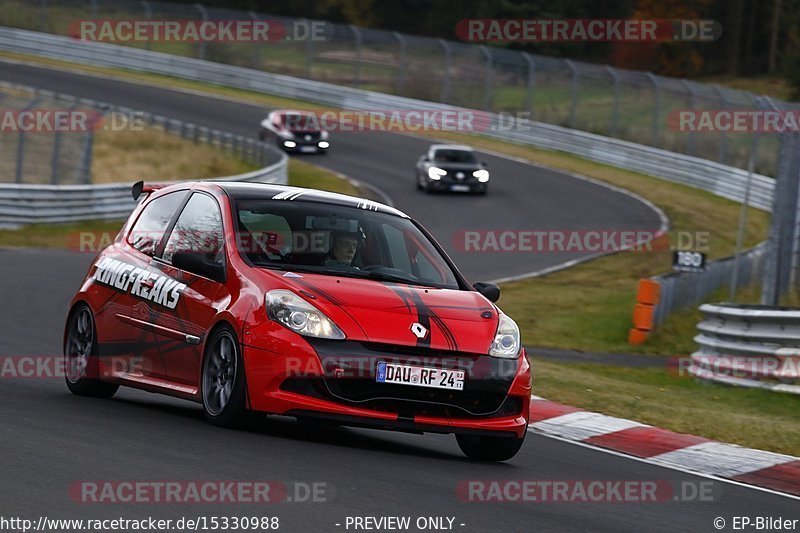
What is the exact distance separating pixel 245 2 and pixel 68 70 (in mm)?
29785

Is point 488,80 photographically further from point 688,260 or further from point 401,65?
point 688,260

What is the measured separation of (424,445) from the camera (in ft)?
28.7

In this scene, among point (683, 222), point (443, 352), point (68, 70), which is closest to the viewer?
point (443, 352)

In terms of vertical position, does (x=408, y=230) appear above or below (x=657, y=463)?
above

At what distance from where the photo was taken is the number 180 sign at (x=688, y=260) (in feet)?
66.6

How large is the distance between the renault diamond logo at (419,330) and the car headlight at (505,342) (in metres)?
0.44

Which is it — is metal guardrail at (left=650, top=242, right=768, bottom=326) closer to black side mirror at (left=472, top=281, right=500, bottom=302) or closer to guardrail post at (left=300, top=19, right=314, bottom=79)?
black side mirror at (left=472, top=281, right=500, bottom=302)

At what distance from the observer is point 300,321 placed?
7707 millimetres

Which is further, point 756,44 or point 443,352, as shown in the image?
point 756,44

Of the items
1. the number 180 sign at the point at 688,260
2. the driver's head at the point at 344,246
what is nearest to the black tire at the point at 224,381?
the driver's head at the point at 344,246

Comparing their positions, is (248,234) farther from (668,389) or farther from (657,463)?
(668,389)

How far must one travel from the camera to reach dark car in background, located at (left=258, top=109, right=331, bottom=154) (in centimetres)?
4062

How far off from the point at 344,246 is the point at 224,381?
121cm

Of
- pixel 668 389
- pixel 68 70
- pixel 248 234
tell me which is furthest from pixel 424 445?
pixel 68 70
